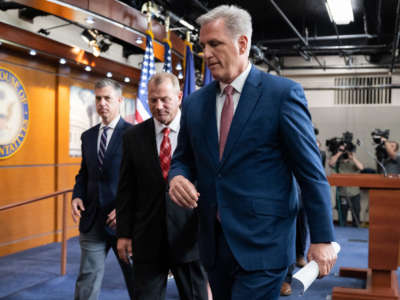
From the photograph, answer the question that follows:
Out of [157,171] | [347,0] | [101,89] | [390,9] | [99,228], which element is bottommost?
[99,228]

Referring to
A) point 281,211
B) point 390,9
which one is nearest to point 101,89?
point 281,211

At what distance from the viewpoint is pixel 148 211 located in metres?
2.53

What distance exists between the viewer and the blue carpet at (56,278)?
4.39 m

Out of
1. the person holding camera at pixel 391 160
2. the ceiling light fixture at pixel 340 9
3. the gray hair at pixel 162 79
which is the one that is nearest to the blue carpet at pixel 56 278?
the person holding camera at pixel 391 160

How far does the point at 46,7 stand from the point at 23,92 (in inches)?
89.2

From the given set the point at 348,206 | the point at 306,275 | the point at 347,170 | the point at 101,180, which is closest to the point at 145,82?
the point at 101,180

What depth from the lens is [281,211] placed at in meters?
1.57

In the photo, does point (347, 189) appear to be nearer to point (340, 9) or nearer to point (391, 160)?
point (391, 160)

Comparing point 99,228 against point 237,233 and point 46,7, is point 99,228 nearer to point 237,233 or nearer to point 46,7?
point 237,233

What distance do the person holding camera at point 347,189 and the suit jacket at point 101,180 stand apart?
6.86m

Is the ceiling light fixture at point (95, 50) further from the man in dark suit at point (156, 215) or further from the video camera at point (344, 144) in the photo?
the video camera at point (344, 144)

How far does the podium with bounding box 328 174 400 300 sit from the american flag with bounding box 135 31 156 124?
80.1 inches

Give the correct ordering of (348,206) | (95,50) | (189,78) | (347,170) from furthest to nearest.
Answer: (348,206), (347,170), (95,50), (189,78)

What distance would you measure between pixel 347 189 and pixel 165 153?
7.76 metres
